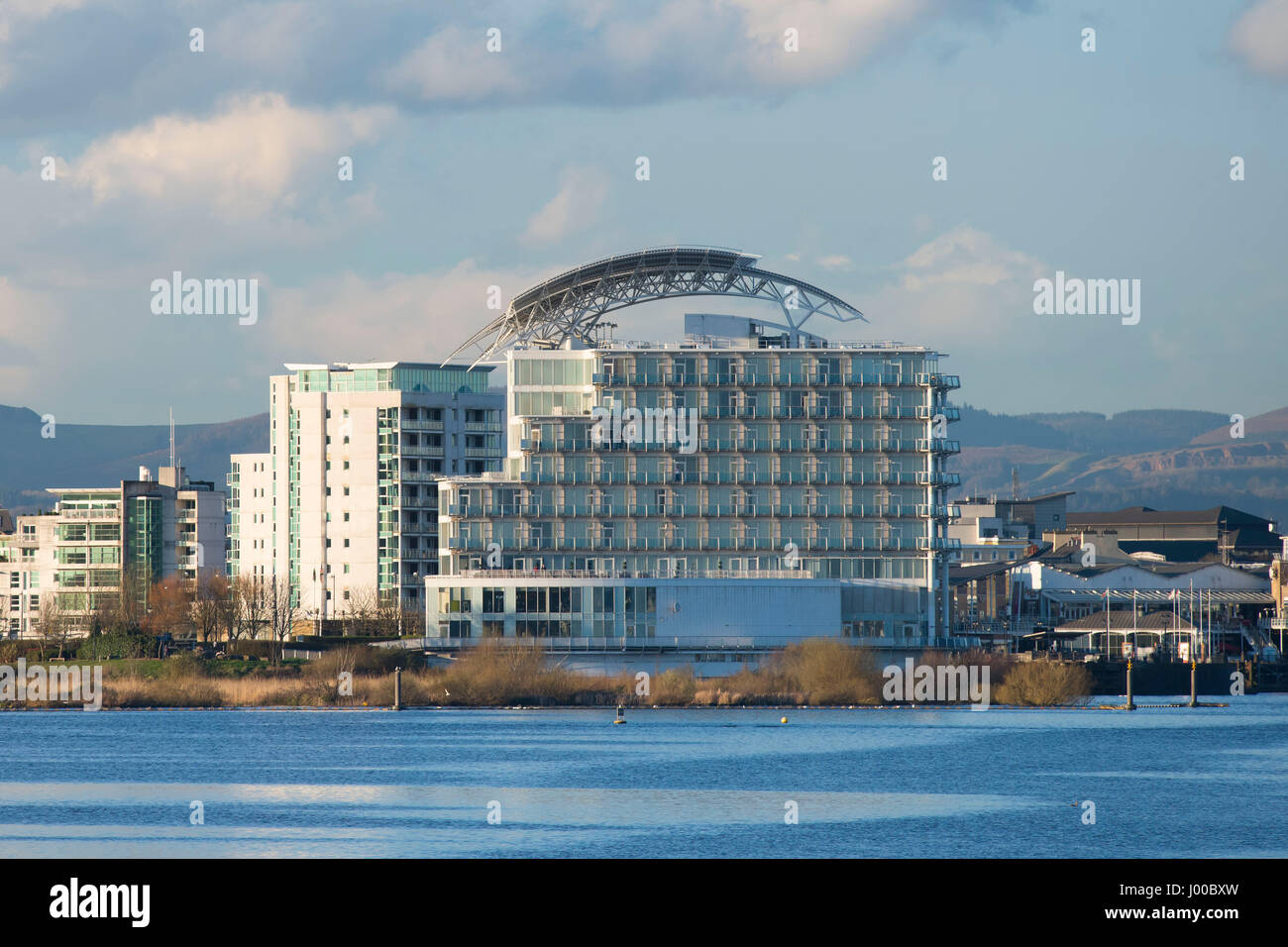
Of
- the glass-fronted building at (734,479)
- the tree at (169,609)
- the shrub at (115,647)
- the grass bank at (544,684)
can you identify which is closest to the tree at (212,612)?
the tree at (169,609)

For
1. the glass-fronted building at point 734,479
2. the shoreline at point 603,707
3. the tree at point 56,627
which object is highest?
the glass-fronted building at point 734,479

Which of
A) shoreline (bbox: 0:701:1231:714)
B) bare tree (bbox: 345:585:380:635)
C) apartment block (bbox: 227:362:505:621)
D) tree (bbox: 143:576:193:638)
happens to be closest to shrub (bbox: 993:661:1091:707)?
shoreline (bbox: 0:701:1231:714)

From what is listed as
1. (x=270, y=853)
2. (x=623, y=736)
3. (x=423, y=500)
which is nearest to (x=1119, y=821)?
(x=270, y=853)

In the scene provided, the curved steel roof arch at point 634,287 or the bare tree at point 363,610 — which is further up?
the curved steel roof arch at point 634,287

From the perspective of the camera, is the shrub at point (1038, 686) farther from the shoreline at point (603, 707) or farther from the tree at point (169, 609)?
the tree at point (169, 609)

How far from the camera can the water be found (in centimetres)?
6731

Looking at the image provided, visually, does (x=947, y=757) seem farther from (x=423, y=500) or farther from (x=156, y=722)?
(x=423, y=500)

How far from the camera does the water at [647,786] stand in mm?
67312

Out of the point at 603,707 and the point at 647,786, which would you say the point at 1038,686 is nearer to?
the point at 603,707

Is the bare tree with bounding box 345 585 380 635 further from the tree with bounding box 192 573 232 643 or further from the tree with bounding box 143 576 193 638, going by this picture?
the tree with bounding box 143 576 193 638

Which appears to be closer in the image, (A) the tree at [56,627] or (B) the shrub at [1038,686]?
(B) the shrub at [1038,686]

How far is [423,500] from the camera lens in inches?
7436

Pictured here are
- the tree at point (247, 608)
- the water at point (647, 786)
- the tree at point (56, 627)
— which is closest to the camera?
the water at point (647, 786)
